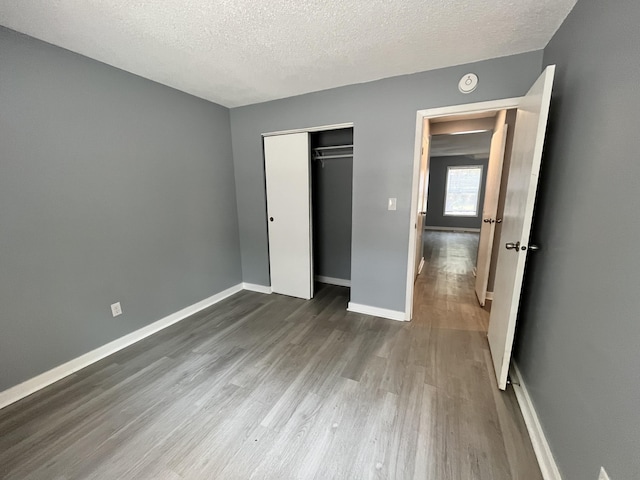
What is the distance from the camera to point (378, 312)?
9.04 ft

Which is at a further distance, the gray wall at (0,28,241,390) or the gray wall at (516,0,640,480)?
the gray wall at (0,28,241,390)

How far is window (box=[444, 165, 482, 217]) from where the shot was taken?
8.02 meters

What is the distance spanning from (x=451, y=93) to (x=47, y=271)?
334 centimetres

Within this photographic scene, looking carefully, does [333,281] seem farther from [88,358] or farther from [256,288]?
[88,358]

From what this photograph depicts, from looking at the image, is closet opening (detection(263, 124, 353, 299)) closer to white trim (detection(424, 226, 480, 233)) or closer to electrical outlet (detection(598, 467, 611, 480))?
electrical outlet (detection(598, 467, 611, 480))

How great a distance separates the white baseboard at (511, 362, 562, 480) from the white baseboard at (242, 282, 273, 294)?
8.68 ft

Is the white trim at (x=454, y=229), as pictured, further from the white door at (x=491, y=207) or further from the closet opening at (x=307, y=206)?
the closet opening at (x=307, y=206)

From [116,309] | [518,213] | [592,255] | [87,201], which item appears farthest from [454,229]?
[87,201]

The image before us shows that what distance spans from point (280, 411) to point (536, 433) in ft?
4.67

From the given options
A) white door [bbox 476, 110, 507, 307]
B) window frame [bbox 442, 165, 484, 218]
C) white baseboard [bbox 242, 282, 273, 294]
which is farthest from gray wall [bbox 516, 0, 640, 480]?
window frame [bbox 442, 165, 484, 218]

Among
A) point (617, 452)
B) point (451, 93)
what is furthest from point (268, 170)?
point (617, 452)

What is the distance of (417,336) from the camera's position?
2.38 metres

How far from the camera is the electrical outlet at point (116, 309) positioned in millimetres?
2149

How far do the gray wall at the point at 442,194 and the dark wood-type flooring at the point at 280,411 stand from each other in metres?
6.78
